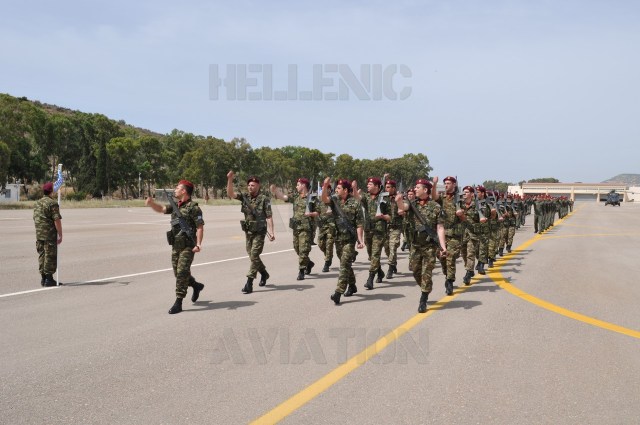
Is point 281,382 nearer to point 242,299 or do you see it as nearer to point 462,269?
point 242,299

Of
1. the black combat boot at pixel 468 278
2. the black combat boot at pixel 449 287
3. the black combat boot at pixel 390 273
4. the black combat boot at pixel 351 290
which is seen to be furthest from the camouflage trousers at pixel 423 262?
the black combat boot at pixel 390 273

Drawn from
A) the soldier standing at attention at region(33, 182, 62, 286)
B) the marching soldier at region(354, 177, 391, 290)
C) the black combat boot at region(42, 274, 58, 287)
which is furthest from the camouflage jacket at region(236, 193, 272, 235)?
the black combat boot at region(42, 274, 58, 287)

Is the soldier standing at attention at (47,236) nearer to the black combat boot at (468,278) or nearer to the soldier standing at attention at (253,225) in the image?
the soldier standing at attention at (253,225)

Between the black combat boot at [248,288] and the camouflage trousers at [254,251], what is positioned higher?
the camouflage trousers at [254,251]

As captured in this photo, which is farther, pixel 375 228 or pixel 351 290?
pixel 375 228

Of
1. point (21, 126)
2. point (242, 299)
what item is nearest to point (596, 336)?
point (242, 299)

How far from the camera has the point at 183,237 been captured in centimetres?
714

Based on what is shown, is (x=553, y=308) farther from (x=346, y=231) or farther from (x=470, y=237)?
(x=346, y=231)

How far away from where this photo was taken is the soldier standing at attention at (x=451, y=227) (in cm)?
876

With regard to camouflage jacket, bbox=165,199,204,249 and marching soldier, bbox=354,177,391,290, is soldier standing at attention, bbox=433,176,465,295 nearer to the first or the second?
marching soldier, bbox=354,177,391,290

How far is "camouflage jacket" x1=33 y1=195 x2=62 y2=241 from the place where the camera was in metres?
9.03

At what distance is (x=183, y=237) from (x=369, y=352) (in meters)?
3.13

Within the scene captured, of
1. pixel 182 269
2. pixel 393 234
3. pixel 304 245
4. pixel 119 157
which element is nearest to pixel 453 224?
pixel 393 234

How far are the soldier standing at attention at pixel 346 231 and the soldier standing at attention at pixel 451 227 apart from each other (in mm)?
1346
